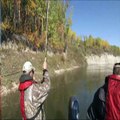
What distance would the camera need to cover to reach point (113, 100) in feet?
16.8

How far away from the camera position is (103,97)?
525 cm

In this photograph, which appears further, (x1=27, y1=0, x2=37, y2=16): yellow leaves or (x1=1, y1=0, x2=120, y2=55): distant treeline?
(x1=27, y1=0, x2=37, y2=16): yellow leaves

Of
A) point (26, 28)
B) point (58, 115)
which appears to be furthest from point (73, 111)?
point (26, 28)

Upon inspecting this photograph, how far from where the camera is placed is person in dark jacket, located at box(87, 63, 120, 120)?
5102 mm

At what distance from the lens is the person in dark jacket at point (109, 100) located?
5102 mm

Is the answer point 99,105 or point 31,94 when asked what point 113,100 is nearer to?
point 99,105

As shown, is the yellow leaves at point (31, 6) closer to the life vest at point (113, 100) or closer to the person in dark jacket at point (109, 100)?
the person in dark jacket at point (109, 100)

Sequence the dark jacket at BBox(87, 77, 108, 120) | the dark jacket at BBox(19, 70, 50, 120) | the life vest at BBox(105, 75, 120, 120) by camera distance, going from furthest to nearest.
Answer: the dark jacket at BBox(19, 70, 50, 120)
the dark jacket at BBox(87, 77, 108, 120)
the life vest at BBox(105, 75, 120, 120)

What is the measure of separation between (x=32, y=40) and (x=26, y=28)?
2681mm

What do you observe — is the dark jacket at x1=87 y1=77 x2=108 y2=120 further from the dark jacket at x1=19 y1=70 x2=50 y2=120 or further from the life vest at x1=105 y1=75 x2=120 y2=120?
the dark jacket at x1=19 y1=70 x2=50 y2=120

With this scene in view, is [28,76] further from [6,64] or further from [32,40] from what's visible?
[32,40]

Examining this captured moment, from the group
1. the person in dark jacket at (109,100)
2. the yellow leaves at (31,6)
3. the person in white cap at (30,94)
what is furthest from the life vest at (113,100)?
the yellow leaves at (31,6)

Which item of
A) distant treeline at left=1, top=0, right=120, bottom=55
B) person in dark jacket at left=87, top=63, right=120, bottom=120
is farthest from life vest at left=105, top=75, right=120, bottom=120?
distant treeline at left=1, top=0, right=120, bottom=55

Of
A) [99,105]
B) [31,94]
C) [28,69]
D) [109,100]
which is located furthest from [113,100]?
[28,69]
